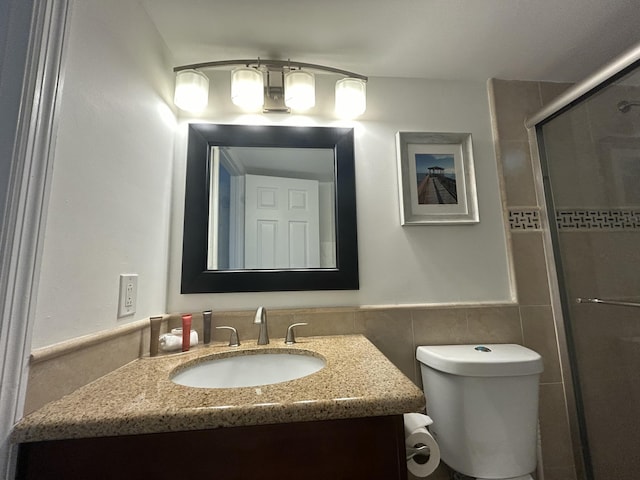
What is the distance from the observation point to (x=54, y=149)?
535 mm

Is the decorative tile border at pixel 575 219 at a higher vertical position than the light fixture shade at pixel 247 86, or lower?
lower

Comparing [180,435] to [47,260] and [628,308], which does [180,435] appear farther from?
[628,308]

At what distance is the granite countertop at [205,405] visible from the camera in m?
0.45

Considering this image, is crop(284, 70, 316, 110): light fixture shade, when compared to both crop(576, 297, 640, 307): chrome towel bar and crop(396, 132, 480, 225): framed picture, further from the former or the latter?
crop(576, 297, 640, 307): chrome towel bar

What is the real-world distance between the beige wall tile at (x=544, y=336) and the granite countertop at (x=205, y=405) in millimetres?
808

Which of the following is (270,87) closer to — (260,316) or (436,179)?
(436,179)

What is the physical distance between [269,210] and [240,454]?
0.78 m

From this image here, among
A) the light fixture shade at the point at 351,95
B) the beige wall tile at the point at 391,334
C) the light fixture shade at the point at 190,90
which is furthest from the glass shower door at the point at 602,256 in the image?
the light fixture shade at the point at 190,90

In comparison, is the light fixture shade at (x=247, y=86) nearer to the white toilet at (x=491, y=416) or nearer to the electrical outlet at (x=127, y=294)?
the electrical outlet at (x=127, y=294)

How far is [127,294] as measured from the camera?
2.51 feet

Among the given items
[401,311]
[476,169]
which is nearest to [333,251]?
[401,311]

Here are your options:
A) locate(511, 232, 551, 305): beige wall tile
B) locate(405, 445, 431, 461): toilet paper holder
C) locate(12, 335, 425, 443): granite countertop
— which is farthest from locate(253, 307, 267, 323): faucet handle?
locate(511, 232, 551, 305): beige wall tile

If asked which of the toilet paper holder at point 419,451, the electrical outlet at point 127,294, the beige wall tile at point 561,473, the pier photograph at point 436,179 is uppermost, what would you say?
the pier photograph at point 436,179

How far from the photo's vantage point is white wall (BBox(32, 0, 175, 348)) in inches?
22.1
